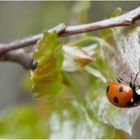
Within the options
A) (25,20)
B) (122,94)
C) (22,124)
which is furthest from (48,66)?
(25,20)

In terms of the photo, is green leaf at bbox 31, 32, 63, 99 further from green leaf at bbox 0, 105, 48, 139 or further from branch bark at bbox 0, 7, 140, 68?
green leaf at bbox 0, 105, 48, 139

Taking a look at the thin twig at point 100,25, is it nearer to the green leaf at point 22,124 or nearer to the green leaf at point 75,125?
the green leaf at point 75,125

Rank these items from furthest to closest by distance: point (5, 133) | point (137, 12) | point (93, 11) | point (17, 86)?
point (17, 86)
point (93, 11)
point (5, 133)
point (137, 12)

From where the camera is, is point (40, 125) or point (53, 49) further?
point (40, 125)

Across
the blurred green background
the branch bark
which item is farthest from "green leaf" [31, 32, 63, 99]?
the blurred green background

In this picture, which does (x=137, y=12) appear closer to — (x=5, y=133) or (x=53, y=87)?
(x=53, y=87)

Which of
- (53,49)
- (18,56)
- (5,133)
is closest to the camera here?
(53,49)

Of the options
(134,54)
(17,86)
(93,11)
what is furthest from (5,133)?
(17,86)
